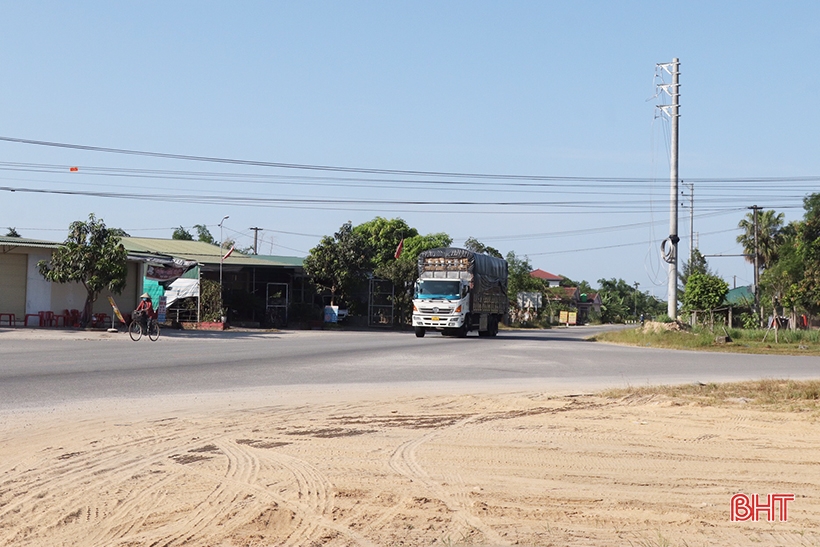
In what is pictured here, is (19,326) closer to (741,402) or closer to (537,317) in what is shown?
(741,402)

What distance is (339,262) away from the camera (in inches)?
2138

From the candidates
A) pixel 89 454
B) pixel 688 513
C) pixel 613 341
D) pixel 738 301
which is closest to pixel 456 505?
pixel 688 513

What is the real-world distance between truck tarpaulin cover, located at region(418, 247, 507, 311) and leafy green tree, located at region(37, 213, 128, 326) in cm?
1392

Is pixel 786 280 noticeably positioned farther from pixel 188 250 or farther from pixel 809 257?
pixel 188 250

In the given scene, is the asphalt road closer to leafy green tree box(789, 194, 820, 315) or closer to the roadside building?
the roadside building

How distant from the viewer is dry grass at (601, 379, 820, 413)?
12789mm

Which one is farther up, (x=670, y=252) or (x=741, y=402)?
(x=670, y=252)

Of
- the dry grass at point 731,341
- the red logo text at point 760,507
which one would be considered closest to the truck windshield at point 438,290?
the dry grass at point 731,341

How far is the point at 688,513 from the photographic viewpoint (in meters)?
5.93

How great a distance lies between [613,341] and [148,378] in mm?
27702

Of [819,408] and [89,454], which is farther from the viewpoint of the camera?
[819,408]

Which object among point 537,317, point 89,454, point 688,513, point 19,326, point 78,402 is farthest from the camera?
point 537,317

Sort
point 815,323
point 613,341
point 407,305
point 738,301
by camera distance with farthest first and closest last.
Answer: point 738,301, point 407,305, point 815,323, point 613,341

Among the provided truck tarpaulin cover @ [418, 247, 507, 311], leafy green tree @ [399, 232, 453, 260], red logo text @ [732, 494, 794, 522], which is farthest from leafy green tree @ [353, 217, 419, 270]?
red logo text @ [732, 494, 794, 522]
